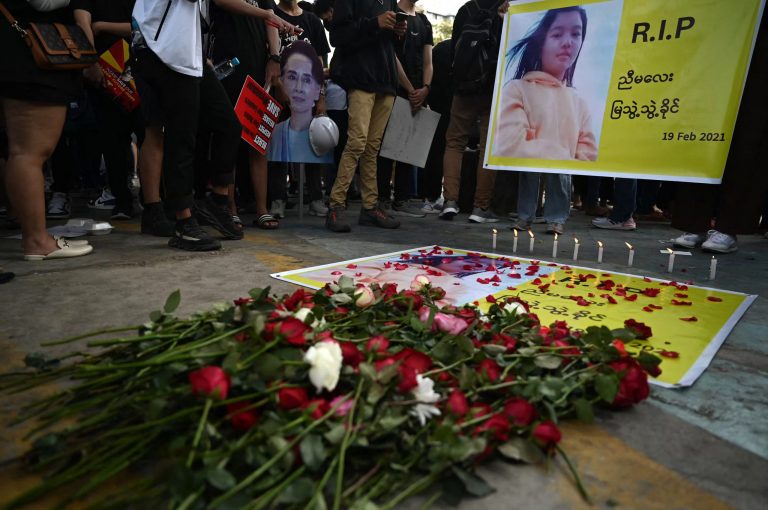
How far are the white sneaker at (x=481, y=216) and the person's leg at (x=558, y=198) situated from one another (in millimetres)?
719

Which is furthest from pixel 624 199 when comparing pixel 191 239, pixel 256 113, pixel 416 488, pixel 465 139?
pixel 416 488

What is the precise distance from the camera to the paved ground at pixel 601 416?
0.93 m

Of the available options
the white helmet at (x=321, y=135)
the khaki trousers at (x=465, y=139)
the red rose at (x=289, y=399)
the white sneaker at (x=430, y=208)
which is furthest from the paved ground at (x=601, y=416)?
the white sneaker at (x=430, y=208)

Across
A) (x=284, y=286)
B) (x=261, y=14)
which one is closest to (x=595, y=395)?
(x=284, y=286)

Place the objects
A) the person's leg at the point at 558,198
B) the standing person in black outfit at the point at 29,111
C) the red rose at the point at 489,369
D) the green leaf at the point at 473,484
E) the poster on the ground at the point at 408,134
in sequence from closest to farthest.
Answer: the green leaf at the point at 473,484 < the red rose at the point at 489,369 < the standing person in black outfit at the point at 29,111 < the person's leg at the point at 558,198 < the poster on the ground at the point at 408,134

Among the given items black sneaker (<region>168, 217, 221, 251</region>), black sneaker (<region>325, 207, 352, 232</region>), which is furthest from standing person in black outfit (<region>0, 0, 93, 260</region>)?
black sneaker (<region>325, 207, 352, 232</region>)

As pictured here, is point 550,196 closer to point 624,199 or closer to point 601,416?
point 624,199

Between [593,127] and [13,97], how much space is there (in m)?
3.04

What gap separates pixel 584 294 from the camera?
2.28 m

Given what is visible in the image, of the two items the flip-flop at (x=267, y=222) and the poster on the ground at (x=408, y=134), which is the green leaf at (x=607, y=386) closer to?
the flip-flop at (x=267, y=222)

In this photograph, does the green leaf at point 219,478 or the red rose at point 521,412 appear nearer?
the green leaf at point 219,478

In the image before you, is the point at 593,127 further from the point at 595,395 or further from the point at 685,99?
the point at 595,395

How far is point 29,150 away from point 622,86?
10.3ft

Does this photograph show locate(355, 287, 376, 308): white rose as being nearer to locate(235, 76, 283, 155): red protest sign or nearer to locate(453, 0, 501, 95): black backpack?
locate(235, 76, 283, 155): red protest sign
